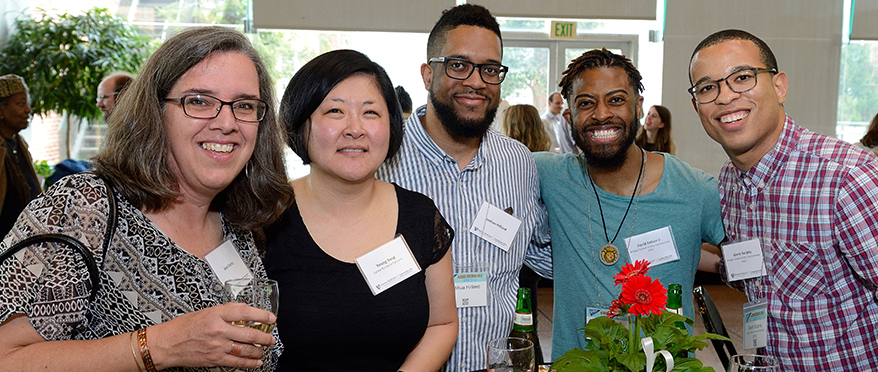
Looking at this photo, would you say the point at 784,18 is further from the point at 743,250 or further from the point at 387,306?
the point at 387,306

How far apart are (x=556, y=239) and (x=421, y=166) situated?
1.79 feet

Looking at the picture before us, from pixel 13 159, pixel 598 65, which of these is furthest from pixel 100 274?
pixel 13 159

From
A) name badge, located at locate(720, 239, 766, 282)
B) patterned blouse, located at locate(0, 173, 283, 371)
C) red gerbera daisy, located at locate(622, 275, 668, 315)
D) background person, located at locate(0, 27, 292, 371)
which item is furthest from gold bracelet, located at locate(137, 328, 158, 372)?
name badge, located at locate(720, 239, 766, 282)

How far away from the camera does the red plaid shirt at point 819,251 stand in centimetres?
184

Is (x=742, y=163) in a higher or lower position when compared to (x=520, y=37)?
A: lower

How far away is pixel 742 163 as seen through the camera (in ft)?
6.78

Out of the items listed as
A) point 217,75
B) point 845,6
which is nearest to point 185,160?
point 217,75

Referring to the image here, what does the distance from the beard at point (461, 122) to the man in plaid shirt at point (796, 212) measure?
0.67 m

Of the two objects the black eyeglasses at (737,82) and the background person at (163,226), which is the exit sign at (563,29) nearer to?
the black eyeglasses at (737,82)

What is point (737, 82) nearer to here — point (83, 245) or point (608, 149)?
point (608, 149)

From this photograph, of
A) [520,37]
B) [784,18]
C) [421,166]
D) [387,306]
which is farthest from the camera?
[520,37]

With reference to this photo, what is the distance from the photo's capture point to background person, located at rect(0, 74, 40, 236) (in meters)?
3.89

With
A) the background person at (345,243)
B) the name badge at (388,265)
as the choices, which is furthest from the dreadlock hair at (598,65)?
the name badge at (388,265)

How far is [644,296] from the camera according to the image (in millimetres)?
1283
